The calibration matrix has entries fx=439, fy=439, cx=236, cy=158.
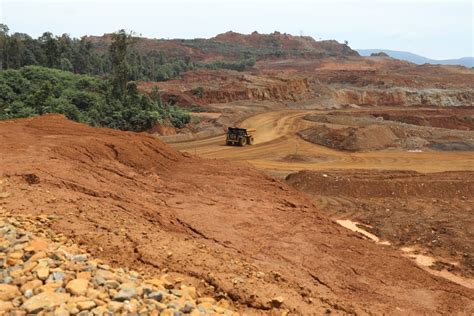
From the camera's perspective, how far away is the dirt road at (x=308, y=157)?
27.8 m

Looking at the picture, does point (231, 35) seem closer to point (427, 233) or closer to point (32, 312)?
point (427, 233)

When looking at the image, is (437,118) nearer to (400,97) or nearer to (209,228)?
(400,97)

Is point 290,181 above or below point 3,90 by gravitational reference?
below

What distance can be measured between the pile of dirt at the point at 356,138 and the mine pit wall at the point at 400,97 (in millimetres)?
28133

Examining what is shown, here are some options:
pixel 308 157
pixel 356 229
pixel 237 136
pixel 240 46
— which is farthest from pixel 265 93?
pixel 240 46

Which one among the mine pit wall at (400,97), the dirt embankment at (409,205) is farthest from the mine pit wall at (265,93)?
the dirt embankment at (409,205)

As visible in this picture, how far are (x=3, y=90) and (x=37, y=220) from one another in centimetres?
2924

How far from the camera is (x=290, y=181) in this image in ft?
75.1

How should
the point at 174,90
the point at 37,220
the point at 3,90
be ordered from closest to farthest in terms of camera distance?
the point at 37,220 < the point at 3,90 < the point at 174,90

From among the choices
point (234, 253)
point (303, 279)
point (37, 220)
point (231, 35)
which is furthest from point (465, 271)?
point (231, 35)

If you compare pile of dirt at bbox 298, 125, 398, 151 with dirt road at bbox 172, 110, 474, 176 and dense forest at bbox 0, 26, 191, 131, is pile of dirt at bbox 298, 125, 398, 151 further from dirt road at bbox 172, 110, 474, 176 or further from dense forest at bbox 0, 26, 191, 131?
dense forest at bbox 0, 26, 191, 131

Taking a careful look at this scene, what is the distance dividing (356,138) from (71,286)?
2918 centimetres

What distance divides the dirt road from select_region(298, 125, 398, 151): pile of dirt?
0.88 m

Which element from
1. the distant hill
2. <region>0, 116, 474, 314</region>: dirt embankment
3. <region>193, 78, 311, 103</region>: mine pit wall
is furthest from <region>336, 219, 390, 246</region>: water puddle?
the distant hill
